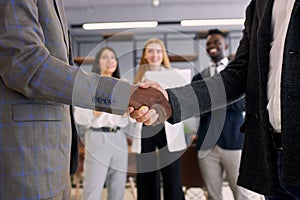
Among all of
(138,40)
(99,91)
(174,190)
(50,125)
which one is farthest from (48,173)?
(138,40)

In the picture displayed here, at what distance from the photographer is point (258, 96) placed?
949 mm

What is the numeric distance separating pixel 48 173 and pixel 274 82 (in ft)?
1.84

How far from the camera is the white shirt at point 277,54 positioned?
0.87 metres

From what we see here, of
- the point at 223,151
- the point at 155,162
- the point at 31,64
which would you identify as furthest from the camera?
the point at 223,151

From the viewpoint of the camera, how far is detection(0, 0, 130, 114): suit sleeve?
0.78m

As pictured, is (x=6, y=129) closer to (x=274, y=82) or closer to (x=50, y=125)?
(x=50, y=125)

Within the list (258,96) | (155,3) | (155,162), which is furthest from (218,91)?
(155,3)

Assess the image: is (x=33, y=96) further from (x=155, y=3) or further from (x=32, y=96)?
(x=155, y=3)

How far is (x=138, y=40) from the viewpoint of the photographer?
6652 mm

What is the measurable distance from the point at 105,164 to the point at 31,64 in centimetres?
212

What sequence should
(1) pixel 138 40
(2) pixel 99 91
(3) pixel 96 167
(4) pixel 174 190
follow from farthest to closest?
(1) pixel 138 40 < (3) pixel 96 167 < (4) pixel 174 190 < (2) pixel 99 91

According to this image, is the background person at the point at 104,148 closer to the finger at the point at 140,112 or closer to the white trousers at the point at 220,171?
the white trousers at the point at 220,171

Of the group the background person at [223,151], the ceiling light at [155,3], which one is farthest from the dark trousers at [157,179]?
the ceiling light at [155,3]

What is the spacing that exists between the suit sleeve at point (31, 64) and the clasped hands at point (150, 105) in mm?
228
